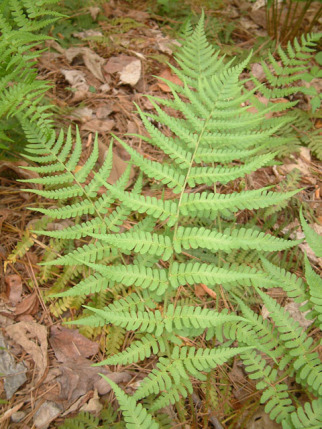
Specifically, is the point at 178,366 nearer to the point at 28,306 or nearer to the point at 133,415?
the point at 133,415

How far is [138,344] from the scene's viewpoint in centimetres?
201

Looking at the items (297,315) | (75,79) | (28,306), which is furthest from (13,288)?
(75,79)

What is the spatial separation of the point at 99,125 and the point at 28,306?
187cm

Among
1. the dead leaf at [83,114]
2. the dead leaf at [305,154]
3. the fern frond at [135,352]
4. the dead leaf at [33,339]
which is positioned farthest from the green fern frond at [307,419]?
the dead leaf at [83,114]

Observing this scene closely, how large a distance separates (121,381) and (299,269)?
65.2 inches

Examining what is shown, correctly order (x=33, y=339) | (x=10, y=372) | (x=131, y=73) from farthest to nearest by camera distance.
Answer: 1. (x=131, y=73)
2. (x=33, y=339)
3. (x=10, y=372)

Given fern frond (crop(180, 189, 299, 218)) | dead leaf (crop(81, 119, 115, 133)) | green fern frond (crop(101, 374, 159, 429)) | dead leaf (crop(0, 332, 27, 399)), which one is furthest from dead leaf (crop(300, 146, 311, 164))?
dead leaf (crop(0, 332, 27, 399))

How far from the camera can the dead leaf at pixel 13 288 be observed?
2.54 meters

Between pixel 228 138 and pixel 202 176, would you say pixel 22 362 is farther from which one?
pixel 228 138

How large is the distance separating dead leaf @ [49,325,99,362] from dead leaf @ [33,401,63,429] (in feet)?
0.93

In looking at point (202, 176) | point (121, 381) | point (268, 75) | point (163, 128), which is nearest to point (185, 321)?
point (121, 381)

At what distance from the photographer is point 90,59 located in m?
3.80

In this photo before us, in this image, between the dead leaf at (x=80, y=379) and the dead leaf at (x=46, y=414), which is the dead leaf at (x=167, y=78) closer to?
the dead leaf at (x=80, y=379)

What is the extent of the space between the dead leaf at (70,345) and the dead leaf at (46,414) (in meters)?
0.28
